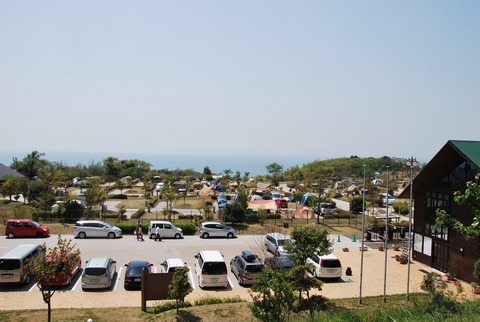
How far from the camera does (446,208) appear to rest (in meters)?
21.1

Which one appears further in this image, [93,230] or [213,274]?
[93,230]

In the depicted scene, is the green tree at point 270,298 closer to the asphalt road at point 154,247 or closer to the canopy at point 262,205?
the asphalt road at point 154,247

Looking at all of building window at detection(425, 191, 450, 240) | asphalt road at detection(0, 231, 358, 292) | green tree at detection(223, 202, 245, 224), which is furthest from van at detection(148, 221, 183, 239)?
building window at detection(425, 191, 450, 240)

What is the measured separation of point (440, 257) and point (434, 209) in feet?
8.66

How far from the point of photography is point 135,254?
23.0 metres

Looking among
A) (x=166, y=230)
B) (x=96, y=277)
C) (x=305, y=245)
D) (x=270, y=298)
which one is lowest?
(x=166, y=230)

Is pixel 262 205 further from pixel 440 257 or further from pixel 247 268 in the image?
pixel 247 268

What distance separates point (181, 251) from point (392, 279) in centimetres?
1221

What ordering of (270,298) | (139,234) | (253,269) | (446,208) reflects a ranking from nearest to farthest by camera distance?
1. (270,298)
2. (253,269)
3. (446,208)
4. (139,234)

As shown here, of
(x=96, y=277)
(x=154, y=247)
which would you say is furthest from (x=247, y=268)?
(x=154, y=247)

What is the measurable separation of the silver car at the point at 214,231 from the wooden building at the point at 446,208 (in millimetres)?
12324

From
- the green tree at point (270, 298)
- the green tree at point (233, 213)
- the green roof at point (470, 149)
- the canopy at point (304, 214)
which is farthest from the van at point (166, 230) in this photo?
the green roof at point (470, 149)

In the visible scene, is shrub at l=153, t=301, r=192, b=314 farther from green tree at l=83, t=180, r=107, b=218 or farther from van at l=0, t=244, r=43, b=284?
green tree at l=83, t=180, r=107, b=218

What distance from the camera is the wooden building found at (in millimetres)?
19203
